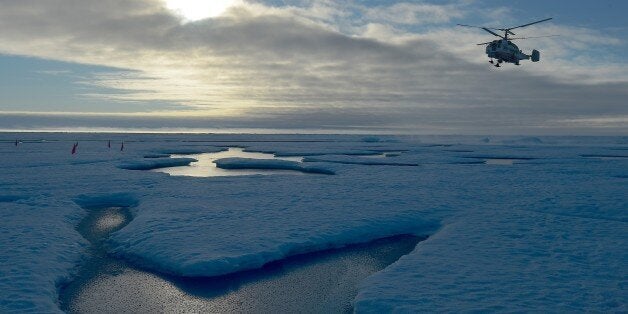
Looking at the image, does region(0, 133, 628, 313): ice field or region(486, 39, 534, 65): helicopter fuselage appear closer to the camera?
region(0, 133, 628, 313): ice field


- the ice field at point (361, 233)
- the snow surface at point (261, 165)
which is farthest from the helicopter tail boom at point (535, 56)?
the snow surface at point (261, 165)

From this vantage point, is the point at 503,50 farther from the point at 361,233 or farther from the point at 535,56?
the point at 361,233

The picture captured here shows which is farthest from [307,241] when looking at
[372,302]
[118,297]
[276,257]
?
[118,297]

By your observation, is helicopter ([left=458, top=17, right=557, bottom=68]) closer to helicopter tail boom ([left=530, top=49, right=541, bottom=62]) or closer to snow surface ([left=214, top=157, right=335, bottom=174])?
helicopter tail boom ([left=530, top=49, right=541, bottom=62])

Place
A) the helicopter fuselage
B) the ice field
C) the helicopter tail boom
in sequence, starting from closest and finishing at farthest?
the ice field
the helicopter fuselage
the helicopter tail boom

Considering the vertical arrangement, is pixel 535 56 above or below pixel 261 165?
above

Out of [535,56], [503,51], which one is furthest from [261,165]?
[535,56]

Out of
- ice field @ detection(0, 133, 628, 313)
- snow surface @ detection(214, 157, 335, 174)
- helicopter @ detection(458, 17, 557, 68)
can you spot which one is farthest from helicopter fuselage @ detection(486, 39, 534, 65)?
snow surface @ detection(214, 157, 335, 174)

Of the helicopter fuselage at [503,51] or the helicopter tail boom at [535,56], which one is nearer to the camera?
the helicopter fuselage at [503,51]

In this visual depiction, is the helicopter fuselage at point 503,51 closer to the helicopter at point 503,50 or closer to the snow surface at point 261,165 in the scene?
the helicopter at point 503,50
